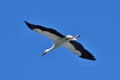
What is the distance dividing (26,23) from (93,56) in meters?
7.01

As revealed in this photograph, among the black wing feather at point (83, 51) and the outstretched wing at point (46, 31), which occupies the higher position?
the black wing feather at point (83, 51)

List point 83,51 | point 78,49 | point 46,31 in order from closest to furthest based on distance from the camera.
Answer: point 46,31 < point 83,51 < point 78,49

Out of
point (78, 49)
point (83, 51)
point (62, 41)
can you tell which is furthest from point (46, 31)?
point (83, 51)

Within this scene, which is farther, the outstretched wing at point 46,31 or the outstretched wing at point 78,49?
the outstretched wing at point 78,49

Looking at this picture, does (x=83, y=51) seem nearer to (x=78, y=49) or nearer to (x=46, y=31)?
(x=78, y=49)

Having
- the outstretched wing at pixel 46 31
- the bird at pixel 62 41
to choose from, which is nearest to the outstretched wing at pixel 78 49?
the bird at pixel 62 41

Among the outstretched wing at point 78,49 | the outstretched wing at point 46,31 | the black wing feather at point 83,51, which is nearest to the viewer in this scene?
the outstretched wing at point 46,31

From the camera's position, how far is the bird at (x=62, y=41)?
330 ft

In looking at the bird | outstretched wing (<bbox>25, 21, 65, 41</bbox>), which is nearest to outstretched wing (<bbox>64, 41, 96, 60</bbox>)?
the bird

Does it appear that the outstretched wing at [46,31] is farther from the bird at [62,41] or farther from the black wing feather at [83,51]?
the black wing feather at [83,51]

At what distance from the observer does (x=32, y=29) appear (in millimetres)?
100562

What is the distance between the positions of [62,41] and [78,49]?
8.45 feet

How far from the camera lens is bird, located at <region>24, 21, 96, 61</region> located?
10044 cm

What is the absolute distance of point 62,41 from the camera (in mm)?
101375
